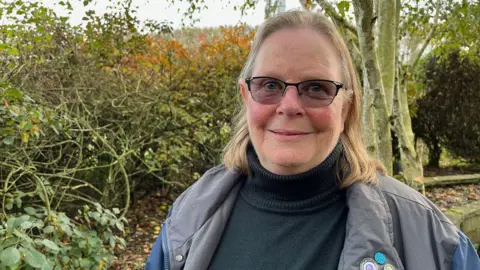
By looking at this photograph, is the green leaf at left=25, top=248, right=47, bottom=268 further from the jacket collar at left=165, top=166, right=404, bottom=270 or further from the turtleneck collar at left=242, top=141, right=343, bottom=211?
the turtleneck collar at left=242, top=141, right=343, bottom=211

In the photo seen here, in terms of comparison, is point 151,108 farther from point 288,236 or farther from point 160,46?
point 288,236

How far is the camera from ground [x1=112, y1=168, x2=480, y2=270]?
4.62 m

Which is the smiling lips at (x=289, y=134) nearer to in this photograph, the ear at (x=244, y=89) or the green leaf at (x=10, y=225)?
the ear at (x=244, y=89)

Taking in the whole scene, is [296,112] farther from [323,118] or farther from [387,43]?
[387,43]

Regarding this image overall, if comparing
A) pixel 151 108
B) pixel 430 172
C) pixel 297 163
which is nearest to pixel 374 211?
pixel 297 163

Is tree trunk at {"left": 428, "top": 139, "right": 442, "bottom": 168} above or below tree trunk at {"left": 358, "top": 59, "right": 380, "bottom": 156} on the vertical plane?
below

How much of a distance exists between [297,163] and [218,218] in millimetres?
375

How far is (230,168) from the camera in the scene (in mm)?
1752

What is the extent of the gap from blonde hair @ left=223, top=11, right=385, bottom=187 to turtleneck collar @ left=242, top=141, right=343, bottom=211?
5 centimetres

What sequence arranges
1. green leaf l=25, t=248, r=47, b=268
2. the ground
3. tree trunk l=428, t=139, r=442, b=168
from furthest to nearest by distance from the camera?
tree trunk l=428, t=139, r=442, b=168 < the ground < green leaf l=25, t=248, r=47, b=268

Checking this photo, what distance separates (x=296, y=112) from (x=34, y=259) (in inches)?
62.8

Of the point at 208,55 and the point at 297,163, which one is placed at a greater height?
the point at 208,55

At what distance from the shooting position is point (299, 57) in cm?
145

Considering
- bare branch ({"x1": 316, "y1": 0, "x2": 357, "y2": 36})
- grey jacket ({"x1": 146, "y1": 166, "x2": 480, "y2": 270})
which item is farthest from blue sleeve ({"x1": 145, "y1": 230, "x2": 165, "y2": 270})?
bare branch ({"x1": 316, "y1": 0, "x2": 357, "y2": 36})
